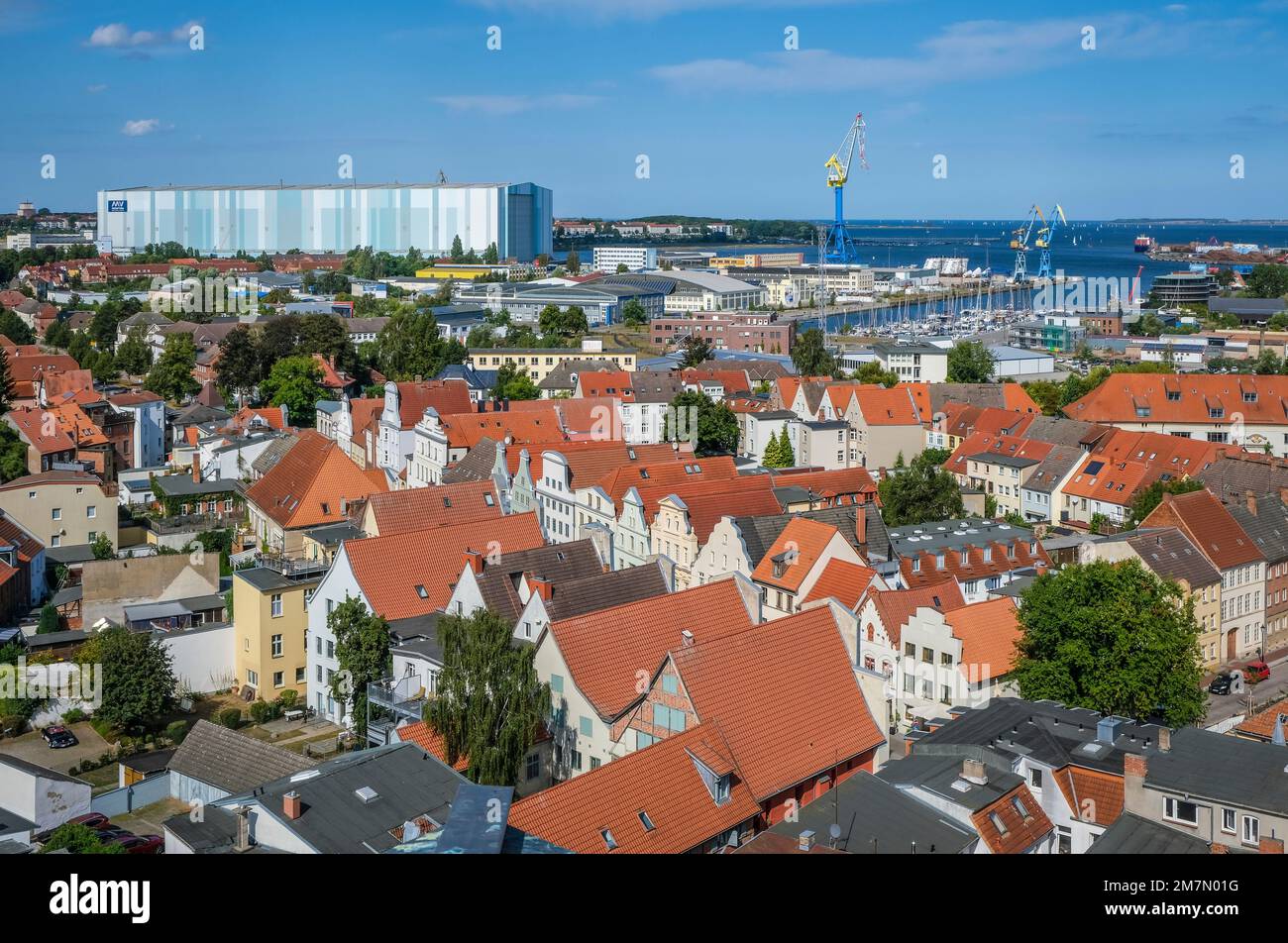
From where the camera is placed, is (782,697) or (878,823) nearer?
(878,823)

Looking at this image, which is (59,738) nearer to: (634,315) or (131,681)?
(131,681)

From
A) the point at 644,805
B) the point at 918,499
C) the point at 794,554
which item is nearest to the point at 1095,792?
the point at 644,805

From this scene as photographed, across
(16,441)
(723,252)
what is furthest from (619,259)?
(16,441)

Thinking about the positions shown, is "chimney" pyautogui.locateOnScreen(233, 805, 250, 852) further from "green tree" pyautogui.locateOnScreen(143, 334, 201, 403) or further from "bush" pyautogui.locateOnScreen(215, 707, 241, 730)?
"green tree" pyautogui.locateOnScreen(143, 334, 201, 403)

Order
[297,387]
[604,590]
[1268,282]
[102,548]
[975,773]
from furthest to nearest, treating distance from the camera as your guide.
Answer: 1. [1268,282]
2. [297,387]
3. [102,548]
4. [604,590]
5. [975,773]

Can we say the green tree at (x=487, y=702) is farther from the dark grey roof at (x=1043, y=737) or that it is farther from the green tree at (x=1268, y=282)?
the green tree at (x=1268, y=282)

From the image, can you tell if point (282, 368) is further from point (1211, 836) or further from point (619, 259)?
point (619, 259)

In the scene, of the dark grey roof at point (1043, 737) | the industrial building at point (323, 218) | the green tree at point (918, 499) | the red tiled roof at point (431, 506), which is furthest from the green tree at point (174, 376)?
the industrial building at point (323, 218)
